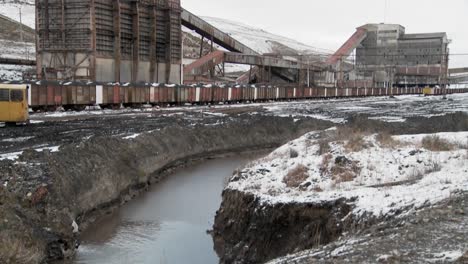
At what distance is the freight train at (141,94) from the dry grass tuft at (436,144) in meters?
26.8

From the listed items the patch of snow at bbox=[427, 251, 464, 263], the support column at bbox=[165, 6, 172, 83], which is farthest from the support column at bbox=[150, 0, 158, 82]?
the patch of snow at bbox=[427, 251, 464, 263]

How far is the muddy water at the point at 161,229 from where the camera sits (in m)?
13.5

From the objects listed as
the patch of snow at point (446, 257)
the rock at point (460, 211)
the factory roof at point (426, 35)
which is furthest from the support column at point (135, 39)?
the factory roof at point (426, 35)

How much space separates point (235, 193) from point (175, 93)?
36624 millimetres

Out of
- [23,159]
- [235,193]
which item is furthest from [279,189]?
[23,159]

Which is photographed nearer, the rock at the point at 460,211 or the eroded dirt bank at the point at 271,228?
the rock at the point at 460,211

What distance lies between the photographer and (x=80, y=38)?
2058 inches

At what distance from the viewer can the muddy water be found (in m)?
13.5

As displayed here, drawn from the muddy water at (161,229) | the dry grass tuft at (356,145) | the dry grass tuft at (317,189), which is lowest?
the muddy water at (161,229)

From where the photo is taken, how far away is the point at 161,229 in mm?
15906

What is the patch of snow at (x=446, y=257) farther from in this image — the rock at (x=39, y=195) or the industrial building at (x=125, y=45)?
the industrial building at (x=125, y=45)

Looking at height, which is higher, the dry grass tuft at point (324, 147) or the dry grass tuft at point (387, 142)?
the dry grass tuft at point (387, 142)

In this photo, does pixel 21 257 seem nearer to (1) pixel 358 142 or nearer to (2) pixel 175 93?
(1) pixel 358 142

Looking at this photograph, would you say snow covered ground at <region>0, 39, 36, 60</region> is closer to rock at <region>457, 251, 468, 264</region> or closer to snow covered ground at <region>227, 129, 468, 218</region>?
snow covered ground at <region>227, 129, 468, 218</region>
